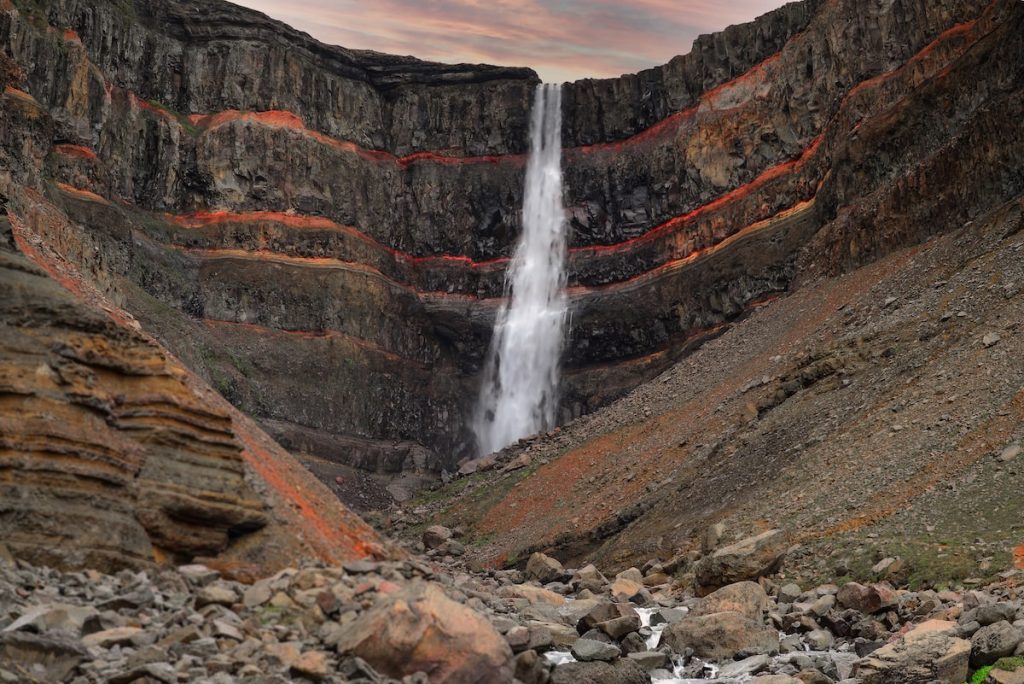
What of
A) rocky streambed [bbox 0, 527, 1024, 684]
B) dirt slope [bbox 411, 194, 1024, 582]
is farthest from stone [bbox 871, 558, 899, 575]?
rocky streambed [bbox 0, 527, 1024, 684]

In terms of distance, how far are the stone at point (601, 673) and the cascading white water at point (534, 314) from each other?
45.8 metres

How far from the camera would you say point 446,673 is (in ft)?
44.7

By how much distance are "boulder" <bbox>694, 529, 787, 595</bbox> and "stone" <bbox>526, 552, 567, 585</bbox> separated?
245 inches

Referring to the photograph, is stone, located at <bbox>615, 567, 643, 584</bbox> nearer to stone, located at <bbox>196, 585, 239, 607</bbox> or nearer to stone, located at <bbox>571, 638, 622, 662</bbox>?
stone, located at <bbox>571, 638, 622, 662</bbox>

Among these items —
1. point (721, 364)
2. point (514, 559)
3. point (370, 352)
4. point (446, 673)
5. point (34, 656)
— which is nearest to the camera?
point (34, 656)

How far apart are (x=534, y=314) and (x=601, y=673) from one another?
169 ft

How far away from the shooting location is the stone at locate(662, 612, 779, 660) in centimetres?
1934

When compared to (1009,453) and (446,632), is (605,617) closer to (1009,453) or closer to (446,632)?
(446,632)

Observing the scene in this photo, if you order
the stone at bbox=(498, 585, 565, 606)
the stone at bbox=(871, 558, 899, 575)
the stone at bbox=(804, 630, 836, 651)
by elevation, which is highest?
the stone at bbox=(871, 558, 899, 575)

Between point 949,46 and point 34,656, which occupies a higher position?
point 949,46

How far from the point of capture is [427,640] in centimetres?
1361

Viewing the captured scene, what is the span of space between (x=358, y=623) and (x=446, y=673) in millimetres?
1335

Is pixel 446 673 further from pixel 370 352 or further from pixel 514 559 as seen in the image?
pixel 370 352

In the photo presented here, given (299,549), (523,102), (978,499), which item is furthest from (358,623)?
(523,102)
